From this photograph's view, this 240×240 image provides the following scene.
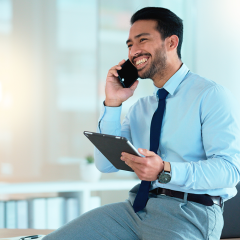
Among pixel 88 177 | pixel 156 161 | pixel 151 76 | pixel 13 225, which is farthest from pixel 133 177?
pixel 156 161

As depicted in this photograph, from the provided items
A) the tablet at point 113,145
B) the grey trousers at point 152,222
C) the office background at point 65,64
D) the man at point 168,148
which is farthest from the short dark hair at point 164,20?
the office background at point 65,64

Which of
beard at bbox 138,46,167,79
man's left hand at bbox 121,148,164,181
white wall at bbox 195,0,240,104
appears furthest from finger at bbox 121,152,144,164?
white wall at bbox 195,0,240,104

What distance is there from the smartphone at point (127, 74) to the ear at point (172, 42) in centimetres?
23

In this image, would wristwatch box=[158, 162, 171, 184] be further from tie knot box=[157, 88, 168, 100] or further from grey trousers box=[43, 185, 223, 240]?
tie knot box=[157, 88, 168, 100]

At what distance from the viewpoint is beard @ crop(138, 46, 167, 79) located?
1418 millimetres

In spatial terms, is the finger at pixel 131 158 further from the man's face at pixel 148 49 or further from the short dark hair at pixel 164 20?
the short dark hair at pixel 164 20

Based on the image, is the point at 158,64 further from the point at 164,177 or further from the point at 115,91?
the point at 164,177

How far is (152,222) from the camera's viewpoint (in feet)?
3.90

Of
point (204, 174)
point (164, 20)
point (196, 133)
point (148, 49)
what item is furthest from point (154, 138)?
point (164, 20)

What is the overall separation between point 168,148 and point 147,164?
262mm

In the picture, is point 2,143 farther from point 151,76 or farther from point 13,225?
point 151,76

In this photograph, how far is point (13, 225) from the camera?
2410mm

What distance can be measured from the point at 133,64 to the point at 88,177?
1.29 metres

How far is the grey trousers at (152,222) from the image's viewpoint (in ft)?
3.66
